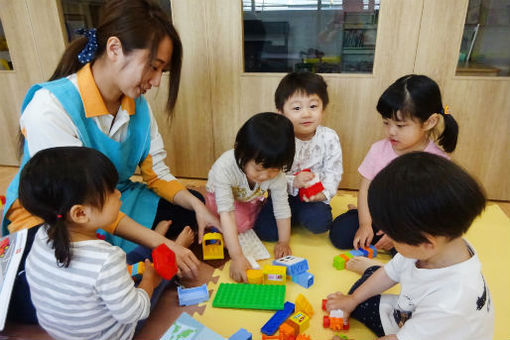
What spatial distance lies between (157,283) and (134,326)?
0.40ft

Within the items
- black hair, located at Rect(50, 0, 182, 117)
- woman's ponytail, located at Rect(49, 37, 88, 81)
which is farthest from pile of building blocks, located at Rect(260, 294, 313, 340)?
woman's ponytail, located at Rect(49, 37, 88, 81)

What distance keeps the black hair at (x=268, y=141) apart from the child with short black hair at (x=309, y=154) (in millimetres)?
316

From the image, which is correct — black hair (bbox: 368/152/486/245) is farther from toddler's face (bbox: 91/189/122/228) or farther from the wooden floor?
the wooden floor

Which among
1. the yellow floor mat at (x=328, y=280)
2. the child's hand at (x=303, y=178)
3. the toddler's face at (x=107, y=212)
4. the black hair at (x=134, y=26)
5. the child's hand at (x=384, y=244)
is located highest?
the black hair at (x=134, y=26)

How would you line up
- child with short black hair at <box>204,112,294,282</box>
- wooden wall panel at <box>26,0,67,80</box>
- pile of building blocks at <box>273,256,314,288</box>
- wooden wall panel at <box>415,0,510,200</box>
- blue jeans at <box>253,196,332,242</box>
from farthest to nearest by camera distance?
wooden wall panel at <box>26,0,67,80</box> < wooden wall panel at <box>415,0,510,200</box> < blue jeans at <box>253,196,332,242</box> < pile of building blocks at <box>273,256,314,288</box> < child with short black hair at <box>204,112,294,282</box>

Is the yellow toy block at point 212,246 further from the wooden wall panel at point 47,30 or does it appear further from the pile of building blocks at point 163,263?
the wooden wall panel at point 47,30

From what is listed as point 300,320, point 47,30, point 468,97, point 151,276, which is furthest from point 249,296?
point 47,30

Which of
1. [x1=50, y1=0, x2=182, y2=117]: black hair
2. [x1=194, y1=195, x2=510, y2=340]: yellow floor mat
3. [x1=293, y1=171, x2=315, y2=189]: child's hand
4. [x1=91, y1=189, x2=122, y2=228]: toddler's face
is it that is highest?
[x1=50, y1=0, x2=182, y2=117]: black hair

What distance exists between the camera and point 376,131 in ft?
5.31

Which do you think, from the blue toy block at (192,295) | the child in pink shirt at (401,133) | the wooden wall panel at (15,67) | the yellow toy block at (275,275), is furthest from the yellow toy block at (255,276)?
the wooden wall panel at (15,67)

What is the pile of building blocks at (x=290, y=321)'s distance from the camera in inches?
33.9

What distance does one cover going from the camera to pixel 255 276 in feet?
3.40

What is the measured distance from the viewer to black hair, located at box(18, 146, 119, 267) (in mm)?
649

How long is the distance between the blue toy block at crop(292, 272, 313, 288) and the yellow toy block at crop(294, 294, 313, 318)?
10 cm
